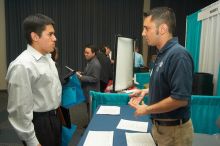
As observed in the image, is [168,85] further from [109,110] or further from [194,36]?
[194,36]

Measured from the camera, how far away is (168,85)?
1439 millimetres

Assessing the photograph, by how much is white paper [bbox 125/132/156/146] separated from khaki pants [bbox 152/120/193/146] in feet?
0.30

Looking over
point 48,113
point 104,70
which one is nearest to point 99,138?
point 48,113

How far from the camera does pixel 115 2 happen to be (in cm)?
714

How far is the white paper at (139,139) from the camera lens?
63.8 inches

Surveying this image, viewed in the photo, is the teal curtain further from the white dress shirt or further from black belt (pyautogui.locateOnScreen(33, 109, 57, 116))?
the white dress shirt

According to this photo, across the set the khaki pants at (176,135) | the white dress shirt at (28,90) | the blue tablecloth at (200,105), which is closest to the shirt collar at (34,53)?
the white dress shirt at (28,90)

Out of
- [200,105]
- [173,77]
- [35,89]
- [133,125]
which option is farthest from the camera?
[200,105]

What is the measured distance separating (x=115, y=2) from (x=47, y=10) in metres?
1.87

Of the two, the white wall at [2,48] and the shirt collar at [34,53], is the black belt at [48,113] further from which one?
the white wall at [2,48]

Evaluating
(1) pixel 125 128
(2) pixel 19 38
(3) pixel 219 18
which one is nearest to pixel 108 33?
(2) pixel 19 38

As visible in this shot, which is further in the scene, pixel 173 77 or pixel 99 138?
pixel 99 138

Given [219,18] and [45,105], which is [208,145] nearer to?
[45,105]

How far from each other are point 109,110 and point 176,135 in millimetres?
998
